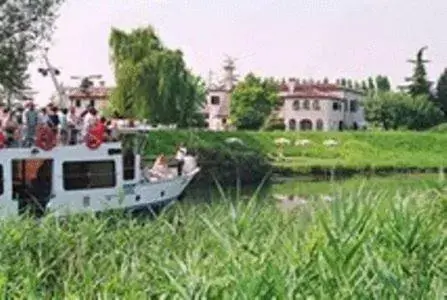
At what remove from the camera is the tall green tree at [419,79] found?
8219 cm

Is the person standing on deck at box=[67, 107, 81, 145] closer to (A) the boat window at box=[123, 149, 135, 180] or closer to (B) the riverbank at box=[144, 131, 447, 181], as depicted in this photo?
(A) the boat window at box=[123, 149, 135, 180]

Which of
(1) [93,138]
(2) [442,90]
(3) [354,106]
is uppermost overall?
(2) [442,90]

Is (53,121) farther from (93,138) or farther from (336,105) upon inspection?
(336,105)

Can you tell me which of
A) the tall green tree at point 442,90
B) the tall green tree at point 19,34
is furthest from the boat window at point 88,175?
the tall green tree at point 442,90

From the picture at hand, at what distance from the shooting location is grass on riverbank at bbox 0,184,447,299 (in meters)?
6.35

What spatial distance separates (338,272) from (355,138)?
5451cm

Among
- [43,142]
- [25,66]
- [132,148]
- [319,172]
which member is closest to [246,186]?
[319,172]

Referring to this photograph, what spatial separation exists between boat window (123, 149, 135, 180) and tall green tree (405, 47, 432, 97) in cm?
5809

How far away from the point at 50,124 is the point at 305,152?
36.4m

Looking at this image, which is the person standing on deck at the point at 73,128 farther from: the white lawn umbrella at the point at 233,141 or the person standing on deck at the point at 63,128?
the white lawn umbrella at the point at 233,141

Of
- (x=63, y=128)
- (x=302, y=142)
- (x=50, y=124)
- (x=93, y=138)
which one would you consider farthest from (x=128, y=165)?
(x=302, y=142)

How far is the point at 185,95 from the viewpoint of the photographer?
5762 cm

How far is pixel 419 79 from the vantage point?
83.4 m

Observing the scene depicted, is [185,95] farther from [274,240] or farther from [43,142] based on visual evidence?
[274,240]
